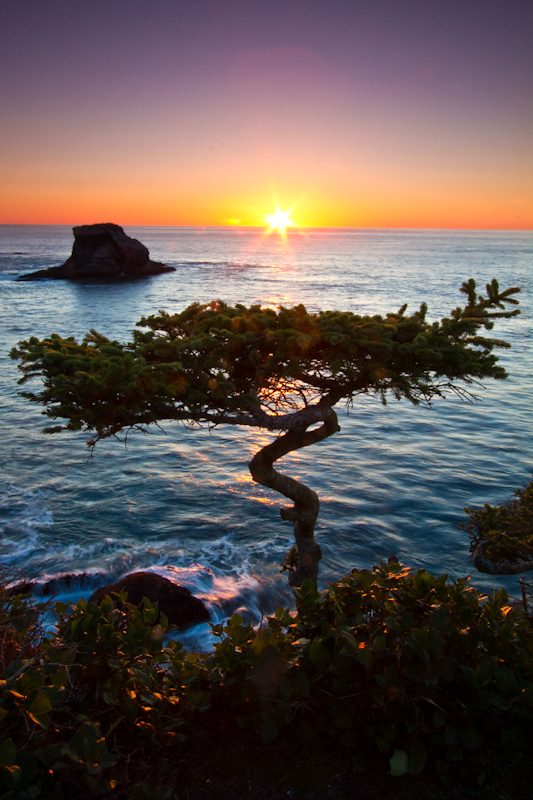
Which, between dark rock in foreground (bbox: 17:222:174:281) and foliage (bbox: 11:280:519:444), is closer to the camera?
foliage (bbox: 11:280:519:444)

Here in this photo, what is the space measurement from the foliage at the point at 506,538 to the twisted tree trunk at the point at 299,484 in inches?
92.6

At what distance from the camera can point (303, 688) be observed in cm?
411

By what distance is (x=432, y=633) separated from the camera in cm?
409

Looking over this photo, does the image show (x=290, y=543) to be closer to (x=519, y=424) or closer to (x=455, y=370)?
(x=455, y=370)

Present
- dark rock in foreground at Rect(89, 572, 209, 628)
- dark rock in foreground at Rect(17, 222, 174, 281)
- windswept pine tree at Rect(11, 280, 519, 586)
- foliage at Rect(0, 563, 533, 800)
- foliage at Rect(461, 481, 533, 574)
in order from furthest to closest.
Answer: dark rock in foreground at Rect(17, 222, 174, 281)
dark rock in foreground at Rect(89, 572, 209, 628)
foliage at Rect(461, 481, 533, 574)
windswept pine tree at Rect(11, 280, 519, 586)
foliage at Rect(0, 563, 533, 800)

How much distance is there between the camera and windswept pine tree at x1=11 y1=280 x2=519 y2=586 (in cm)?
538

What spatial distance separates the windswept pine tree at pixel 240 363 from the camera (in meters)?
5.38

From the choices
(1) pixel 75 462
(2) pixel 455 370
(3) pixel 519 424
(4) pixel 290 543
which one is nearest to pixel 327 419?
(2) pixel 455 370

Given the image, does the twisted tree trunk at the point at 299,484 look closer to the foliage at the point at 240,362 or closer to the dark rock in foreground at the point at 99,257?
the foliage at the point at 240,362

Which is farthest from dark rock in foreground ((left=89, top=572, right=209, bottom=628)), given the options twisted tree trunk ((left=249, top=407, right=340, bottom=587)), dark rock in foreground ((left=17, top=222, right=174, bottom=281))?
dark rock in foreground ((left=17, top=222, right=174, bottom=281))

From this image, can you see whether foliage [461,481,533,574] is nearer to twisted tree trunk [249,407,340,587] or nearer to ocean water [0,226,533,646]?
twisted tree trunk [249,407,340,587]

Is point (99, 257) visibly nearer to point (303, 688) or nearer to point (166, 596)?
point (166, 596)

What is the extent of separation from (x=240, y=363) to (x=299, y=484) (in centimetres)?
241

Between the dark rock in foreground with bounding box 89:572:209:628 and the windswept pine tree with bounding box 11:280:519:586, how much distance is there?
4790 millimetres
